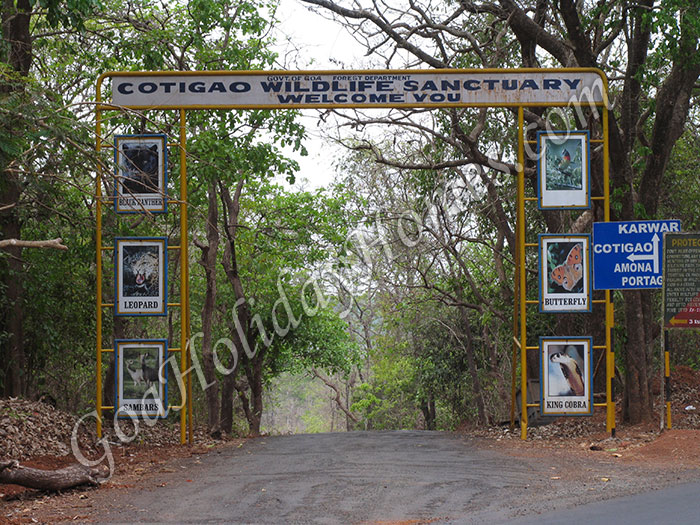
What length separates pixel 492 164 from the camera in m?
Answer: 13.6

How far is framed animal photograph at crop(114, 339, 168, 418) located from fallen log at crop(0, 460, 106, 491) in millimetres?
2432

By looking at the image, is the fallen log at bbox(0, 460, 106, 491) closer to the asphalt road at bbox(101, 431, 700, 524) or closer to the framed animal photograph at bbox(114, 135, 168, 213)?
the asphalt road at bbox(101, 431, 700, 524)

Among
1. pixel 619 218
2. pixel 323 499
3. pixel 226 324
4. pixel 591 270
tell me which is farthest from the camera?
pixel 226 324

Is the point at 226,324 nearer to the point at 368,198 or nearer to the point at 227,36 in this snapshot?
the point at 368,198

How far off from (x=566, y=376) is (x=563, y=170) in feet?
9.10

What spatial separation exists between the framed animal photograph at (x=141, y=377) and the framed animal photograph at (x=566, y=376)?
5.04m

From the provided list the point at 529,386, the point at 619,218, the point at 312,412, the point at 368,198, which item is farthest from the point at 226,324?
the point at 312,412

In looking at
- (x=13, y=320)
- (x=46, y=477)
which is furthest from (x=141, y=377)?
(x=46, y=477)

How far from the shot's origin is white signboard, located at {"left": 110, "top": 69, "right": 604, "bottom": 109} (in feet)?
37.2

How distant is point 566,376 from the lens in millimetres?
11156

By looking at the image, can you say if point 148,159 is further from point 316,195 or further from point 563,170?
point 316,195

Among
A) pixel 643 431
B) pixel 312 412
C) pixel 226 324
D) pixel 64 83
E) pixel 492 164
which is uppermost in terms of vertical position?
pixel 64 83

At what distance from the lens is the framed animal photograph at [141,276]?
11.0 meters

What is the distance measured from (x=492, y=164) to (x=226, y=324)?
1099 centimetres
